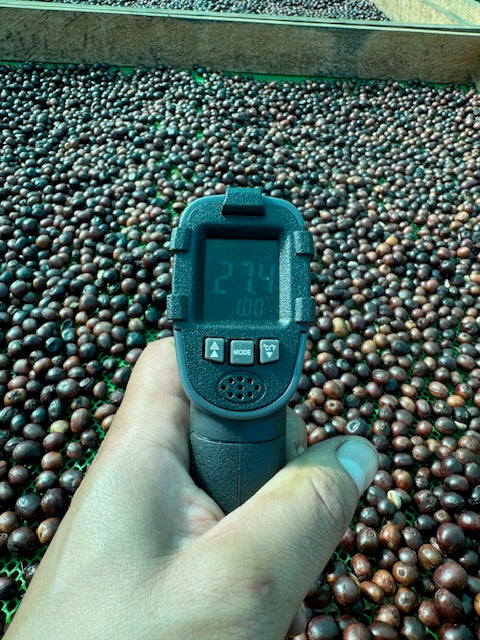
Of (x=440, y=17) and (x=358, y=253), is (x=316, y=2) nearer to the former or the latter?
(x=440, y=17)

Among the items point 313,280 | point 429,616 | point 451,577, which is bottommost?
point 429,616

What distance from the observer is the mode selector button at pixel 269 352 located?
3.89ft

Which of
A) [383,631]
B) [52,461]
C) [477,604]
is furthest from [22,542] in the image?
[477,604]

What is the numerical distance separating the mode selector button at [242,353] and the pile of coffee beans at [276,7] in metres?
7.07

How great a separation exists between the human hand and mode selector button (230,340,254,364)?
29cm

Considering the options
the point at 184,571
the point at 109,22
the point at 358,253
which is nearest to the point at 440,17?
the point at 109,22

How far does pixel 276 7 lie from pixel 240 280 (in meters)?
7.62

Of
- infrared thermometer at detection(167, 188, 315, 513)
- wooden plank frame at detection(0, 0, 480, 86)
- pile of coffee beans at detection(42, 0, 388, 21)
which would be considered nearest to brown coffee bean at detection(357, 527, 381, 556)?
infrared thermometer at detection(167, 188, 315, 513)

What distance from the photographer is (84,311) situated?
2.75 meters

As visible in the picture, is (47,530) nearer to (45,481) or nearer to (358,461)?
(45,481)

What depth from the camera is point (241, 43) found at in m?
4.92

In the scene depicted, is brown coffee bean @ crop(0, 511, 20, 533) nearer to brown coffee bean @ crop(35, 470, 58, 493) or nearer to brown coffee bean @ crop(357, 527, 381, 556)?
brown coffee bean @ crop(35, 470, 58, 493)

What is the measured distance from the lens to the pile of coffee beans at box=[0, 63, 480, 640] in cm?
191

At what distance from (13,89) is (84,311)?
10.3ft
